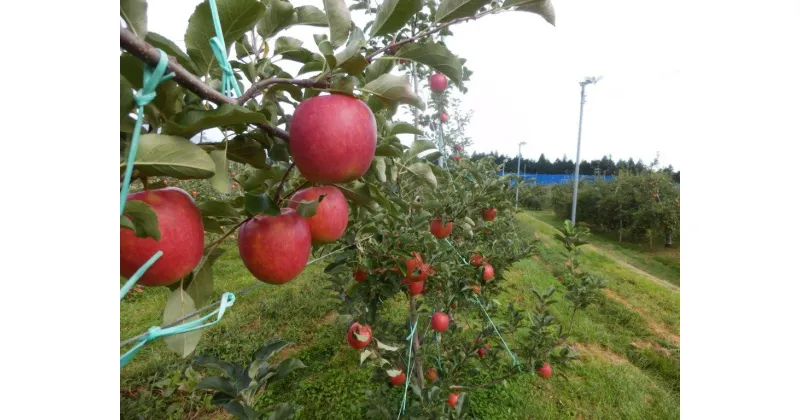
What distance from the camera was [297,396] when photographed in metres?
2.14

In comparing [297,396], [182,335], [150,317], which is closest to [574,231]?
[182,335]

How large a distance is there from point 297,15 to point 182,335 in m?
0.41

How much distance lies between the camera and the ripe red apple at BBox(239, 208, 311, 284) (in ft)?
1.52

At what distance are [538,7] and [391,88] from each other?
0.21 meters

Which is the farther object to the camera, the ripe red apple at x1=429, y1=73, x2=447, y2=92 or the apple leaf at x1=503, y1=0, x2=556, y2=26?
the ripe red apple at x1=429, y1=73, x2=447, y2=92

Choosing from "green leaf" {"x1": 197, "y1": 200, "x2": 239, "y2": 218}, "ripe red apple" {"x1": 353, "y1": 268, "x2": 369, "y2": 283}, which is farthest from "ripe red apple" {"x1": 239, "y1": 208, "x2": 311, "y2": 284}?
"ripe red apple" {"x1": 353, "y1": 268, "x2": 369, "y2": 283}

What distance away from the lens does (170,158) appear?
0.29 meters

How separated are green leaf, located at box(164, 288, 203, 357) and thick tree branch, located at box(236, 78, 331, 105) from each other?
0.21 metres

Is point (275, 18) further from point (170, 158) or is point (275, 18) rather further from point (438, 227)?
point (438, 227)

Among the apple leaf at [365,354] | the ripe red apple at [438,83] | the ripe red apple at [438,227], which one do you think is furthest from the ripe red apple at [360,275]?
the ripe red apple at [438,83]

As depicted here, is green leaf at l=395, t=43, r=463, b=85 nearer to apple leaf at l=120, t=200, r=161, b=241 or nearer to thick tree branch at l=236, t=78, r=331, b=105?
thick tree branch at l=236, t=78, r=331, b=105

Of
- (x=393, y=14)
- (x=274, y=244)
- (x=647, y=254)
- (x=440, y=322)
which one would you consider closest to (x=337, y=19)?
(x=393, y=14)

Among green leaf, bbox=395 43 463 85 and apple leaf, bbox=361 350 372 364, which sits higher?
green leaf, bbox=395 43 463 85

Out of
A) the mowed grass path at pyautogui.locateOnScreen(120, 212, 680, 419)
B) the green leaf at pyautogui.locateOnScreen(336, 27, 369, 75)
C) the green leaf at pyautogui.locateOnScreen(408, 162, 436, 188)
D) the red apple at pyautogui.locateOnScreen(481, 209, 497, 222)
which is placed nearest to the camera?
the green leaf at pyautogui.locateOnScreen(336, 27, 369, 75)
